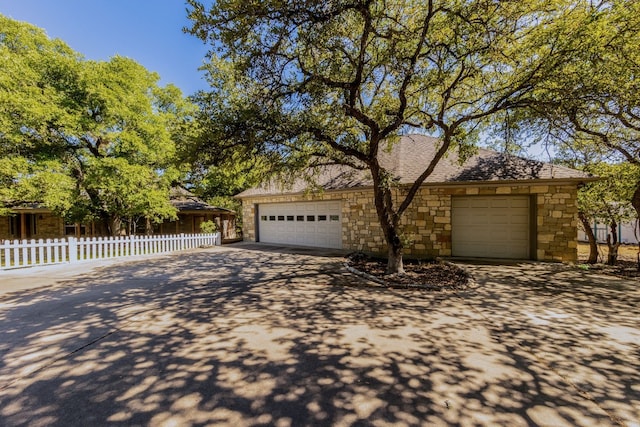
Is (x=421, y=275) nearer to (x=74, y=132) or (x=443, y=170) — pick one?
(x=443, y=170)

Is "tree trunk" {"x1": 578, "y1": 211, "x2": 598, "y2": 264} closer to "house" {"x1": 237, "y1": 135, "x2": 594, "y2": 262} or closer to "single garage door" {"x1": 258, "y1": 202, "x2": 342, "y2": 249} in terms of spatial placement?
"house" {"x1": 237, "y1": 135, "x2": 594, "y2": 262}

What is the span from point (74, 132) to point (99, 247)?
529 centimetres

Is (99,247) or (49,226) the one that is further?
(49,226)

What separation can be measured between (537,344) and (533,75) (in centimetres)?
575

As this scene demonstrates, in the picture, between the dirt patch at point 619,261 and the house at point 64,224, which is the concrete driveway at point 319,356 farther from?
the house at point 64,224

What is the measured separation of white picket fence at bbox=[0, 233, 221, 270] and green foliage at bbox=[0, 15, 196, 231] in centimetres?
174

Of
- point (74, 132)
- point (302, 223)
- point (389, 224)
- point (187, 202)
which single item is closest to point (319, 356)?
point (389, 224)

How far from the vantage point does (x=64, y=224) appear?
18109 millimetres

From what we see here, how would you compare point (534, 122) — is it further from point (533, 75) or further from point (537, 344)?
point (537, 344)

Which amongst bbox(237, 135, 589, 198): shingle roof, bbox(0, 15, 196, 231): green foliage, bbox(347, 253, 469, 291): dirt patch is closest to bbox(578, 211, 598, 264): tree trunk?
bbox(237, 135, 589, 198): shingle roof

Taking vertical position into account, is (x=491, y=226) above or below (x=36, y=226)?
above

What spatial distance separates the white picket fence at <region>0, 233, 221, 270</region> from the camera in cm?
861

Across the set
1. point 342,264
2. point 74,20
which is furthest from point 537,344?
point 74,20

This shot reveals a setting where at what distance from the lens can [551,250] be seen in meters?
8.81
